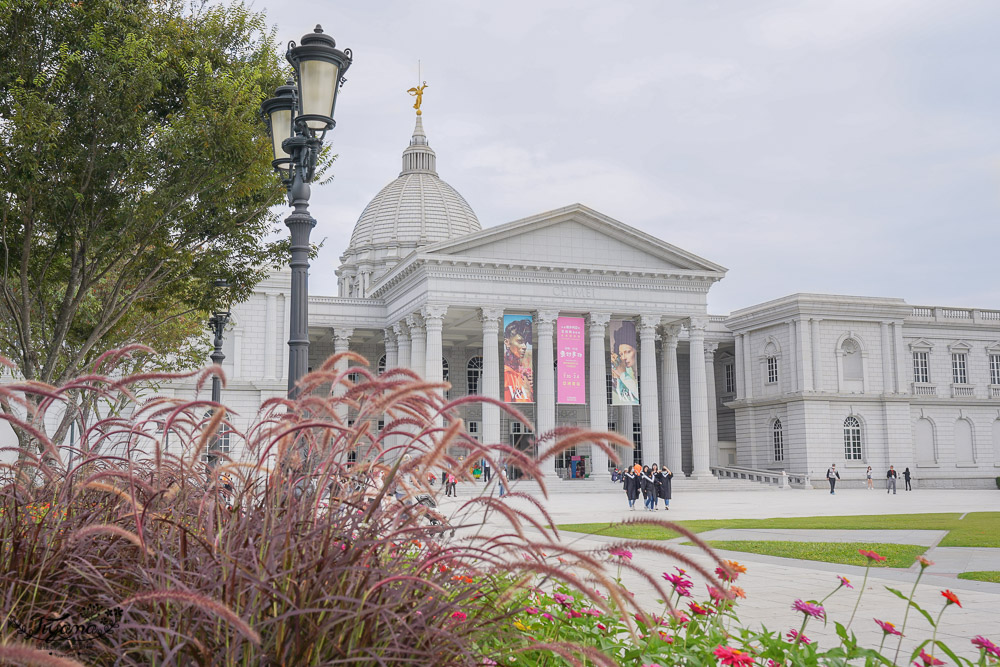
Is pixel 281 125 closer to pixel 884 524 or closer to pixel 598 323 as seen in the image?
pixel 884 524

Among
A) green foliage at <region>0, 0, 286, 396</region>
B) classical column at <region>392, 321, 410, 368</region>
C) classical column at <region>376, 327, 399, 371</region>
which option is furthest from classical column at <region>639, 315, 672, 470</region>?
green foliage at <region>0, 0, 286, 396</region>

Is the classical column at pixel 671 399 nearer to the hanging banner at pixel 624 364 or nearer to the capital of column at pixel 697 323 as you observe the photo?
the capital of column at pixel 697 323

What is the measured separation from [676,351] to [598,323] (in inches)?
418

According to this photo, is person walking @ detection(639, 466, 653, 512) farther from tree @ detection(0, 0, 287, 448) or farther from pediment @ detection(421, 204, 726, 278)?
pediment @ detection(421, 204, 726, 278)

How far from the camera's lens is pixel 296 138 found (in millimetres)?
10414

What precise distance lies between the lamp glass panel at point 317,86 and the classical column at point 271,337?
134 feet

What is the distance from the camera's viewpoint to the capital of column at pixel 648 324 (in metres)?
49.4

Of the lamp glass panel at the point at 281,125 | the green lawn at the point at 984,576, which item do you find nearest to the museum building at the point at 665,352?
the lamp glass panel at the point at 281,125

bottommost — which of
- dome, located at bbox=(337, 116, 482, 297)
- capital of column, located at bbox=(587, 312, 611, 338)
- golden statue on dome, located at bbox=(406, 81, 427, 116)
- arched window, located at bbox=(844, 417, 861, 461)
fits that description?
arched window, located at bbox=(844, 417, 861, 461)

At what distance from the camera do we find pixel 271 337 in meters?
50.0

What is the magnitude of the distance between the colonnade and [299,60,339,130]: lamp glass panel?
34451 millimetres

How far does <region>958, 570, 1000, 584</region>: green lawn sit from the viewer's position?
1095 centimetres

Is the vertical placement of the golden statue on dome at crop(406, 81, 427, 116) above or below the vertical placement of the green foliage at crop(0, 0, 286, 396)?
above

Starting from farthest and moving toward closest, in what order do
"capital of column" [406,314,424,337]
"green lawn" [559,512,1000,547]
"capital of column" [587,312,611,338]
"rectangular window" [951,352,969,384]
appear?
"rectangular window" [951,352,969,384], "capital of column" [406,314,424,337], "capital of column" [587,312,611,338], "green lawn" [559,512,1000,547]
